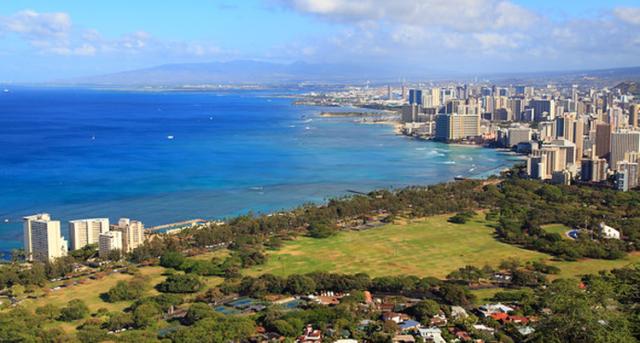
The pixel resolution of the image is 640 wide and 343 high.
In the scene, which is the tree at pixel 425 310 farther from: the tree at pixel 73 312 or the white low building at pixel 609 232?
the white low building at pixel 609 232

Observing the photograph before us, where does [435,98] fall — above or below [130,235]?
above

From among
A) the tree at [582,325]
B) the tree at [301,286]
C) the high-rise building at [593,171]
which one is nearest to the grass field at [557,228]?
the high-rise building at [593,171]

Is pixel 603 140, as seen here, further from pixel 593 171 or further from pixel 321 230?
pixel 321 230

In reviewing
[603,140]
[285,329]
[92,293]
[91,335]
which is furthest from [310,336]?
[603,140]

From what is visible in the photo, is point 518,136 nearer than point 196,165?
No

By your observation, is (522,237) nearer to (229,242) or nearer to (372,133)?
(229,242)

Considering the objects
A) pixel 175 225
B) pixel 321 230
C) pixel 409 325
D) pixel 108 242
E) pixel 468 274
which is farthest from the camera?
pixel 175 225

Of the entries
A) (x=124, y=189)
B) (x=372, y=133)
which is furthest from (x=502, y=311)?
(x=372, y=133)
